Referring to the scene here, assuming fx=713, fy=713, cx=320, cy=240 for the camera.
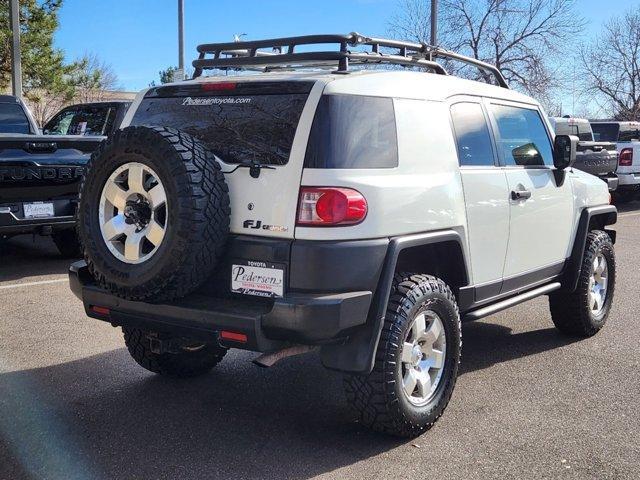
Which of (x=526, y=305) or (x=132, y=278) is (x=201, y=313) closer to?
(x=132, y=278)

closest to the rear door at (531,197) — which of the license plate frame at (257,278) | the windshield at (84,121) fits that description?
the license plate frame at (257,278)

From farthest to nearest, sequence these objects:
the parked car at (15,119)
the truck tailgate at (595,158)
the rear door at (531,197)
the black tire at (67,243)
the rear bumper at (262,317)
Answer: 1. the truck tailgate at (595,158)
2. the parked car at (15,119)
3. the black tire at (67,243)
4. the rear door at (531,197)
5. the rear bumper at (262,317)

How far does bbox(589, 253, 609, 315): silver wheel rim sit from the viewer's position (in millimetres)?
5807

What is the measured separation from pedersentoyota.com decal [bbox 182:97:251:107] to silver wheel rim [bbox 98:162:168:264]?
0.64 meters

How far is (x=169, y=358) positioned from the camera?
4555 millimetres

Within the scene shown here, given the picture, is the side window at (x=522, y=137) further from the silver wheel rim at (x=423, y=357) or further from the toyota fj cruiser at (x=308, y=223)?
the silver wheel rim at (x=423, y=357)

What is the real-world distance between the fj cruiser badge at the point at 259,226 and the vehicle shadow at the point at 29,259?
5224 mm

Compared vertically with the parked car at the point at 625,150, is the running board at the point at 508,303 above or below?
below

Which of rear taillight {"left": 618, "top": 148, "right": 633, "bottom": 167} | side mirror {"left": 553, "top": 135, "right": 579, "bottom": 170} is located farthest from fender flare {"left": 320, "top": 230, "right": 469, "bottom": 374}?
rear taillight {"left": 618, "top": 148, "right": 633, "bottom": 167}

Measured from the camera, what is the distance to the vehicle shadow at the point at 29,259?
8.18m

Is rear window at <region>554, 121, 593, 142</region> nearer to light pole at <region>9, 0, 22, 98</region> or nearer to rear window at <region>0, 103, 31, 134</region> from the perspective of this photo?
rear window at <region>0, 103, 31, 134</region>

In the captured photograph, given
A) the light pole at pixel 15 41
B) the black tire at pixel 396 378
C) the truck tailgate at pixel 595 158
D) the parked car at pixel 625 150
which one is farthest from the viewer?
the parked car at pixel 625 150

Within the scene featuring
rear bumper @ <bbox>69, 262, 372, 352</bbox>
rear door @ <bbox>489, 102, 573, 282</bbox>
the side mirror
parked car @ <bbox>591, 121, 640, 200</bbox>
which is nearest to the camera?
rear bumper @ <bbox>69, 262, 372, 352</bbox>

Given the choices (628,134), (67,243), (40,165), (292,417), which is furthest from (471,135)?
(628,134)
